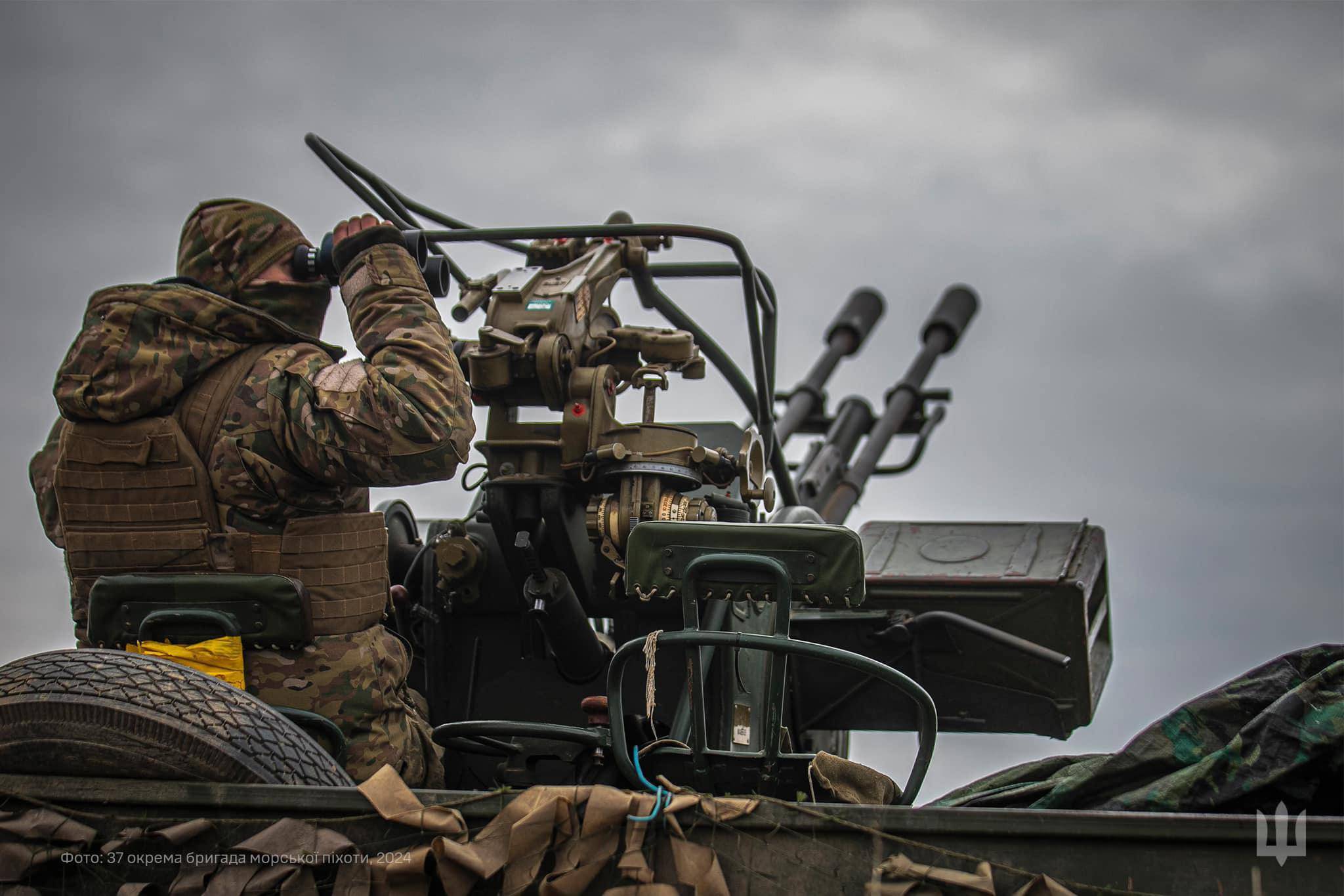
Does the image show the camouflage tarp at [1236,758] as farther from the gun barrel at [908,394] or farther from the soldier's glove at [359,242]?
the gun barrel at [908,394]

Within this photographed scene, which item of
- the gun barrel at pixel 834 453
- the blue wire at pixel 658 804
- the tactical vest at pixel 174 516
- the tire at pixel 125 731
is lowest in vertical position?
the blue wire at pixel 658 804

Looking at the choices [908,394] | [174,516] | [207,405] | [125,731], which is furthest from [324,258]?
[908,394]

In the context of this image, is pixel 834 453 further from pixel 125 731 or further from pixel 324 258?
pixel 125 731

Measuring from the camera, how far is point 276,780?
8.23 ft

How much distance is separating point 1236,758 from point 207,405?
244 centimetres

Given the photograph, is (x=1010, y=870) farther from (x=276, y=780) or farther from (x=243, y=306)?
(x=243, y=306)

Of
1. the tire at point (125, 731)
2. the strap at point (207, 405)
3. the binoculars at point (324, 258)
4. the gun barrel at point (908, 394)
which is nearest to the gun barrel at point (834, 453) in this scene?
the gun barrel at point (908, 394)

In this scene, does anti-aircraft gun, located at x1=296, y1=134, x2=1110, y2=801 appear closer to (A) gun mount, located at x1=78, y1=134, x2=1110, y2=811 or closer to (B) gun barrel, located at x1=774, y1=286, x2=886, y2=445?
(A) gun mount, located at x1=78, y1=134, x2=1110, y2=811

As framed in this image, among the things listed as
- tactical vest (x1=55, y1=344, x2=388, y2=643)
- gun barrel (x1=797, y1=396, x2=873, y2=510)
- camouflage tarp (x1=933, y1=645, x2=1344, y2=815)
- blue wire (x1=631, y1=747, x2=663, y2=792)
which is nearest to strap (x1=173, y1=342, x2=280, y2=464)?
tactical vest (x1=55, y1=344, x2=388, y2=643)

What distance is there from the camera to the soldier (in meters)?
3.37

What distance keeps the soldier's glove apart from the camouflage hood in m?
0.37

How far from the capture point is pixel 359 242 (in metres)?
3.78

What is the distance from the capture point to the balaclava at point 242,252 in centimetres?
377

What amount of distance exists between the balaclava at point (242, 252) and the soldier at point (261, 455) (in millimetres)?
138
